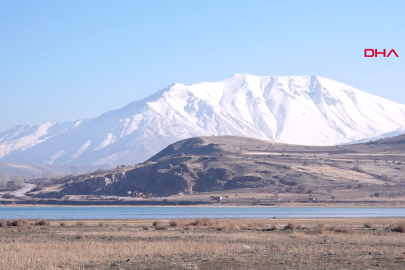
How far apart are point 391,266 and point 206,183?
16722 cm

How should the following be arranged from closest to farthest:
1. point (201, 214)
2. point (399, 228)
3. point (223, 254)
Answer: point (223, 254) → point (399, 228) → point (201, 214)

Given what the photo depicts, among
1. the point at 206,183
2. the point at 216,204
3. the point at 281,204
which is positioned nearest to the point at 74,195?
the point at 206,183

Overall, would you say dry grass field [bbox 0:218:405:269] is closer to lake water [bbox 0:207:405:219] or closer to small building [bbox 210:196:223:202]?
lake water [bbox 0:207:405:219]

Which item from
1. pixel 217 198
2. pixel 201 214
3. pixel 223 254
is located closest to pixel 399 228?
pixel 223 254

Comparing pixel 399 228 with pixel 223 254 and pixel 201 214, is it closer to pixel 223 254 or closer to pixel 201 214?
pixel 223 254

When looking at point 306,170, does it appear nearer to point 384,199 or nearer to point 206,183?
point 206,183

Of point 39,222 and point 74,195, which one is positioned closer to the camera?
point 39,222

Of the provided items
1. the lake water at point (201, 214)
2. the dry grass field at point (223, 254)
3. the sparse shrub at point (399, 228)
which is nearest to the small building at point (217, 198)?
the lake water at point (201, 214)

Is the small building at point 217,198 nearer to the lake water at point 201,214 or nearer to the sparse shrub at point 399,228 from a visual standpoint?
the lake water at point 201,214

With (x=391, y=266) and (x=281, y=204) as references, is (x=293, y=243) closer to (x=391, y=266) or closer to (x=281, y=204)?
(x=391, y=266)

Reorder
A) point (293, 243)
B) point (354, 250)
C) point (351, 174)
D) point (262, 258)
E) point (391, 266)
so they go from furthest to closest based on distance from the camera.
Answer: point (351, 174)
point (293, 243)
point (354, 250)
point (262, 258)
point (391, 266)

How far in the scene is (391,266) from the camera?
25344 mm

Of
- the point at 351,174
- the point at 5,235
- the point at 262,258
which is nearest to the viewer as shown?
the point at 262,258

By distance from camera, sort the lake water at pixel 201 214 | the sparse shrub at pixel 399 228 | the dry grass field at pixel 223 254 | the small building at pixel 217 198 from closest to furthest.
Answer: the dry grass field at pixel 223 254 → the sparse shrub at pixel 399 228 → the lake water at pixel 201 214 → the small building at pixel 217 198
